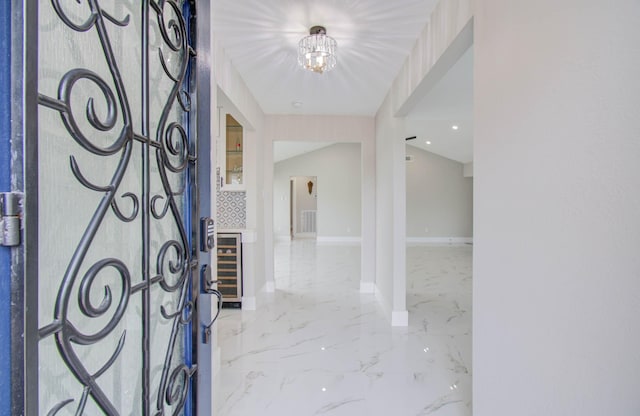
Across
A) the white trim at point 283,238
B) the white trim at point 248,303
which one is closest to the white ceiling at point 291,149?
the white trim at point 283,238

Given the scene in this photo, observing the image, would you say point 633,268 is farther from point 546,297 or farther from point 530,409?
point 530,409

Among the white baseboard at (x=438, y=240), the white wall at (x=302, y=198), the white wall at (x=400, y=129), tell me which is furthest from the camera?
the white wall at (x=302, y=198)

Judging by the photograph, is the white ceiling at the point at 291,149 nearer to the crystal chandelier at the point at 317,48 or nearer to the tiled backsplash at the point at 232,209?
the tiled backsplash at the point at 232,209

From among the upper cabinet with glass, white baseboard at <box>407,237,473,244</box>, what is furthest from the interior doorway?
the upper cabinet with glass

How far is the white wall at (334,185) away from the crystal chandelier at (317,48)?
7932mm

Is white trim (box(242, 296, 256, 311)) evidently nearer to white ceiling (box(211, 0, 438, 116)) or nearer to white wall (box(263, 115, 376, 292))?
white wall (box(263, 115, 376, 292))

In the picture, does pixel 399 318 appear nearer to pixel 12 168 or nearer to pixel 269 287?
pixel 269 287

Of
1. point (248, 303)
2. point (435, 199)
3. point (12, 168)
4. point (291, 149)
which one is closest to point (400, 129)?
point (248, 303)

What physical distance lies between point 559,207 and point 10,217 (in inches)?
52.8

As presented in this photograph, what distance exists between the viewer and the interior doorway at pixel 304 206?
1228cm

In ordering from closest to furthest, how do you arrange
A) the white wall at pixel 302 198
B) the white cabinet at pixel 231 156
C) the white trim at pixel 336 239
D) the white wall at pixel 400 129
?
the white wall at pixel 400 129 → the white cabinet at pixel 231 156 → the white trim at pixel 336 239 → the white wall at pixel 302 198

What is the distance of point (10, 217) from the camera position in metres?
0.52

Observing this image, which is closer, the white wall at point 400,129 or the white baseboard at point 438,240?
the white wall at point 400,129

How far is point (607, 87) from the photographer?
83 centimetres
